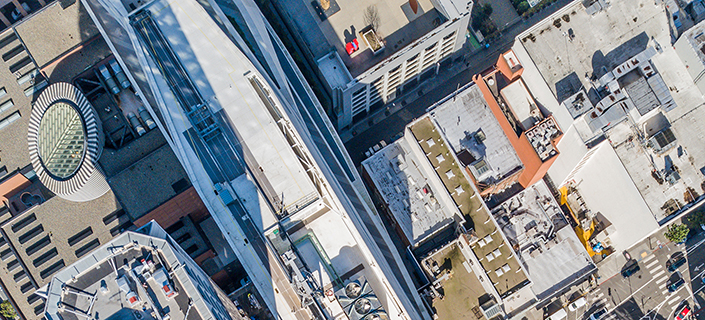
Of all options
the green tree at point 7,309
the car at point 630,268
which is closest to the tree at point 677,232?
the car at point 630,268

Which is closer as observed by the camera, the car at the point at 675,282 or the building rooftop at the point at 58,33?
the building rooftop at the point at 58,33

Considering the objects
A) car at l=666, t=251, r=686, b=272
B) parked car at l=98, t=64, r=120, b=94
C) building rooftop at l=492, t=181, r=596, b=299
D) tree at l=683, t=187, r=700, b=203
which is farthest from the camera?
car at l=666, t=251, r=686, b=272

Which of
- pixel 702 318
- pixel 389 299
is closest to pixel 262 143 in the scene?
pixel 389 299

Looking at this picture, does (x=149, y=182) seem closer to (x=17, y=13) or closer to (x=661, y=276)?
(x=17, y=13)

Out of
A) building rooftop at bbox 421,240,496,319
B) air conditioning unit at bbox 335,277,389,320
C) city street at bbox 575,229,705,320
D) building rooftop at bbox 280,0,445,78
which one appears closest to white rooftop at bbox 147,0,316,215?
air conditioning unit at bbox 335,277,389,320

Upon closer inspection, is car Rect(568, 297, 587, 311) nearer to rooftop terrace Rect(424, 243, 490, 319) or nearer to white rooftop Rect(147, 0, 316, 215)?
rooftop terrace Rect(424, 243, 490, 319)

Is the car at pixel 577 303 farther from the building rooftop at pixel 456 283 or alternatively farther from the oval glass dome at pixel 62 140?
the oval glass dome at pixel 62 140
